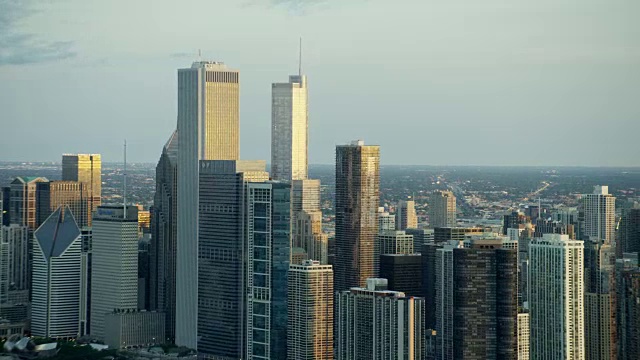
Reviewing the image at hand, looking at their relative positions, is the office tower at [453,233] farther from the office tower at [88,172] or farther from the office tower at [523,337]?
the office tower at [88,172]

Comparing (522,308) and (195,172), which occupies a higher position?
(195,172)

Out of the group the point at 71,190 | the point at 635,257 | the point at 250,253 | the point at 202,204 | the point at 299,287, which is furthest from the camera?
the point at 71,190

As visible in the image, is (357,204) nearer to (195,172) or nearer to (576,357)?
(195,172)

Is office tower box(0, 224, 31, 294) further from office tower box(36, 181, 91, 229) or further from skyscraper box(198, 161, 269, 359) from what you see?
skyscraper box(198, 161, 269, 359)

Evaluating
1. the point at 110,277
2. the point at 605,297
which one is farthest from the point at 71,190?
the point at 605,297

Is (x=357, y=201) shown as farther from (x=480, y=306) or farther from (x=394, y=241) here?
(x=480, y=306)

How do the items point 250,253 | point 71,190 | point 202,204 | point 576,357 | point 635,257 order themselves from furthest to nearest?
point 71,190 < point 202,204 < point 250,253 < point 635,257 < point 576,357

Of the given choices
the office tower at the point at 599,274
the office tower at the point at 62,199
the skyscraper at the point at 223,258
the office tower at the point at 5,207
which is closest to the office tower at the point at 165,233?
the skyscraper at the point at 223,258

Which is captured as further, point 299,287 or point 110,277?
point 110,277
